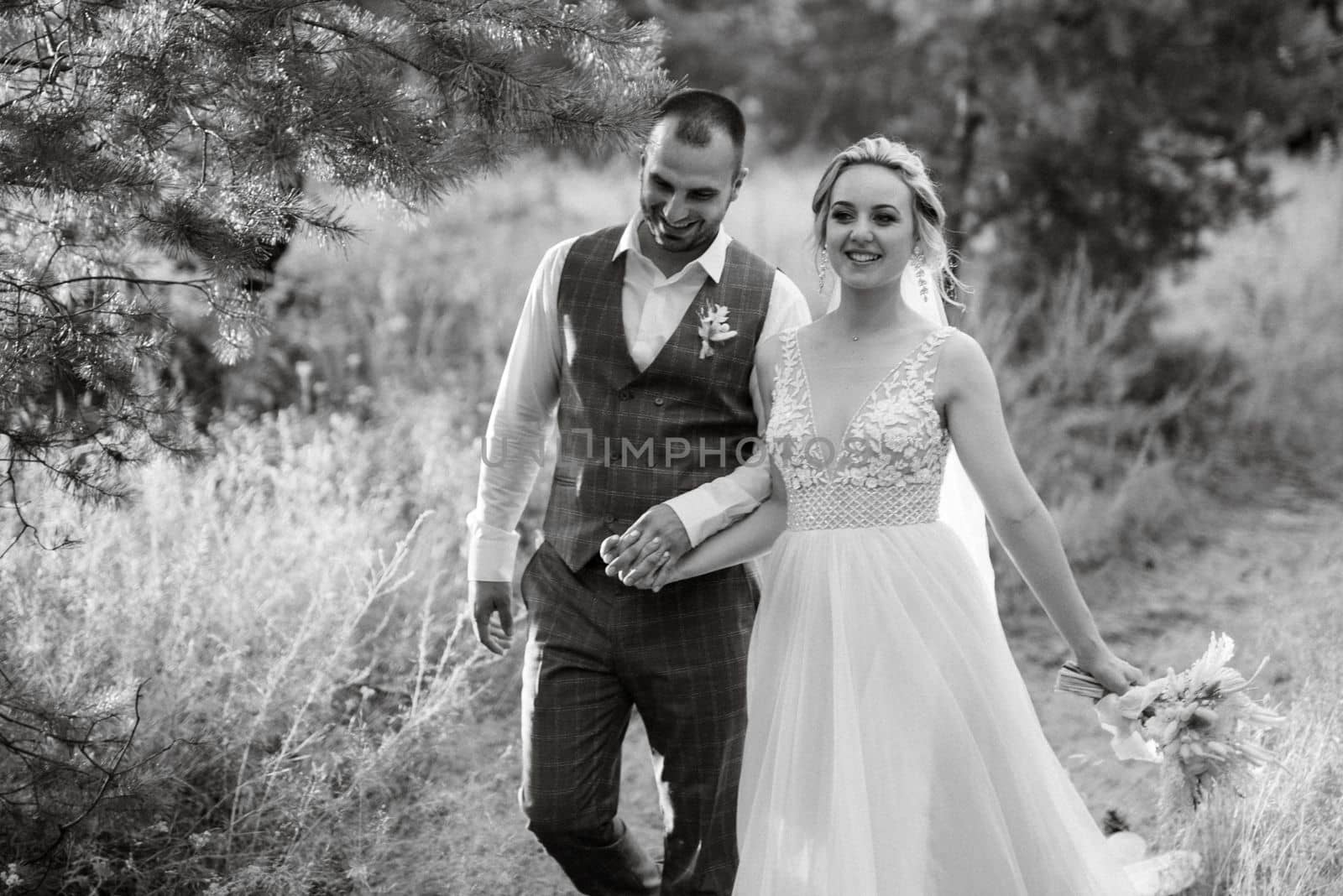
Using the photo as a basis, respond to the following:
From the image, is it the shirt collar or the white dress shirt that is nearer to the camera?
the white dress shirt

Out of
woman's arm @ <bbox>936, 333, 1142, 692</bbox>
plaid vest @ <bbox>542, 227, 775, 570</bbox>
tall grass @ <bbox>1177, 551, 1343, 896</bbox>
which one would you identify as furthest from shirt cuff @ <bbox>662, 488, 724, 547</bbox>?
tall grass @ <bbox>1177, 551, 1343, 896</bbox>

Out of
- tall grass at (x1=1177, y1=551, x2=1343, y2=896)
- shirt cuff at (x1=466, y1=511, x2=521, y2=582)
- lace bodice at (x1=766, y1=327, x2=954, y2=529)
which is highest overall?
lace bodice at (x1=766, y1=327, x2=954, y2=529)

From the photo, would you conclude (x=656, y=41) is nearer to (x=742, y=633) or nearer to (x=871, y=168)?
(x=871, y=168)

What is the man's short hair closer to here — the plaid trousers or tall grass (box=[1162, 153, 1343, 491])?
the plaid trousers

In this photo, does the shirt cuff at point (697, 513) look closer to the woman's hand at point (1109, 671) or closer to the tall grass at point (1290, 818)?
the woman's hand at point (1109, 671)

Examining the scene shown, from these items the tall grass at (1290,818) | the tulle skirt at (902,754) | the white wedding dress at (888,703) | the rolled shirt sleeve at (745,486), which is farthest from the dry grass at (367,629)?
the tulle skirt at (902,754)

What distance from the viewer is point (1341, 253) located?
9.52 metres

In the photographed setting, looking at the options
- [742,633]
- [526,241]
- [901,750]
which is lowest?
[901,750]

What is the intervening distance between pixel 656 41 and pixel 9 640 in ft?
6.42

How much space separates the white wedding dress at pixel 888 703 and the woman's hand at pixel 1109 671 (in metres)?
0.14

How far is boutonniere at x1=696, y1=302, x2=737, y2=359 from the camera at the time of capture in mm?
2889

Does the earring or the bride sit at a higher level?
the earring

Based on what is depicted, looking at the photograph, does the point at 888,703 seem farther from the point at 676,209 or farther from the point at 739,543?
the point at 676,209

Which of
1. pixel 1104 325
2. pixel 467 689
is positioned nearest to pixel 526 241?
pixel 1104 325
